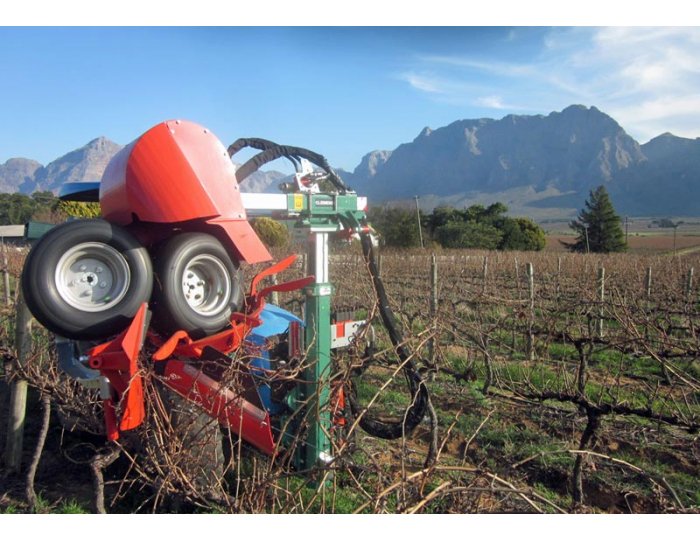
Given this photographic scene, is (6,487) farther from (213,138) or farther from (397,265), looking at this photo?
(397,265)

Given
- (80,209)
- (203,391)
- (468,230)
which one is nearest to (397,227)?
(468,230)

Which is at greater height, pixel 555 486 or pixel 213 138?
pixel 213 138

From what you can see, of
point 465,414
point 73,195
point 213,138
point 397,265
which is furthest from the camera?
point 397,265

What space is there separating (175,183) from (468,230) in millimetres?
34939

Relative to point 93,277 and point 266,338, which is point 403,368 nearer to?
point 266,338

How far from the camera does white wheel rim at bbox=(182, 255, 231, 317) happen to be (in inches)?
130

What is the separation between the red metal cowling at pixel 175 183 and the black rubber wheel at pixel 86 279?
0.27 meters

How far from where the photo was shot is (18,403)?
498 cm

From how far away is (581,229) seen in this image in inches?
1820

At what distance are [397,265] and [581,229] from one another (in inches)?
1242

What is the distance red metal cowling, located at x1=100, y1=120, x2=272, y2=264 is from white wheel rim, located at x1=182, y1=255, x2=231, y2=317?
18cm

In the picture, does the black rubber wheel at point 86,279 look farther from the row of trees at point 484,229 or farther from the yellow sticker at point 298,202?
the row of trees at point 484,229

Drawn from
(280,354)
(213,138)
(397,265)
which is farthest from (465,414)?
(397,265)

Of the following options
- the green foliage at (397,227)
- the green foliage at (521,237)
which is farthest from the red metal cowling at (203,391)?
the green foliage at (521,237)
